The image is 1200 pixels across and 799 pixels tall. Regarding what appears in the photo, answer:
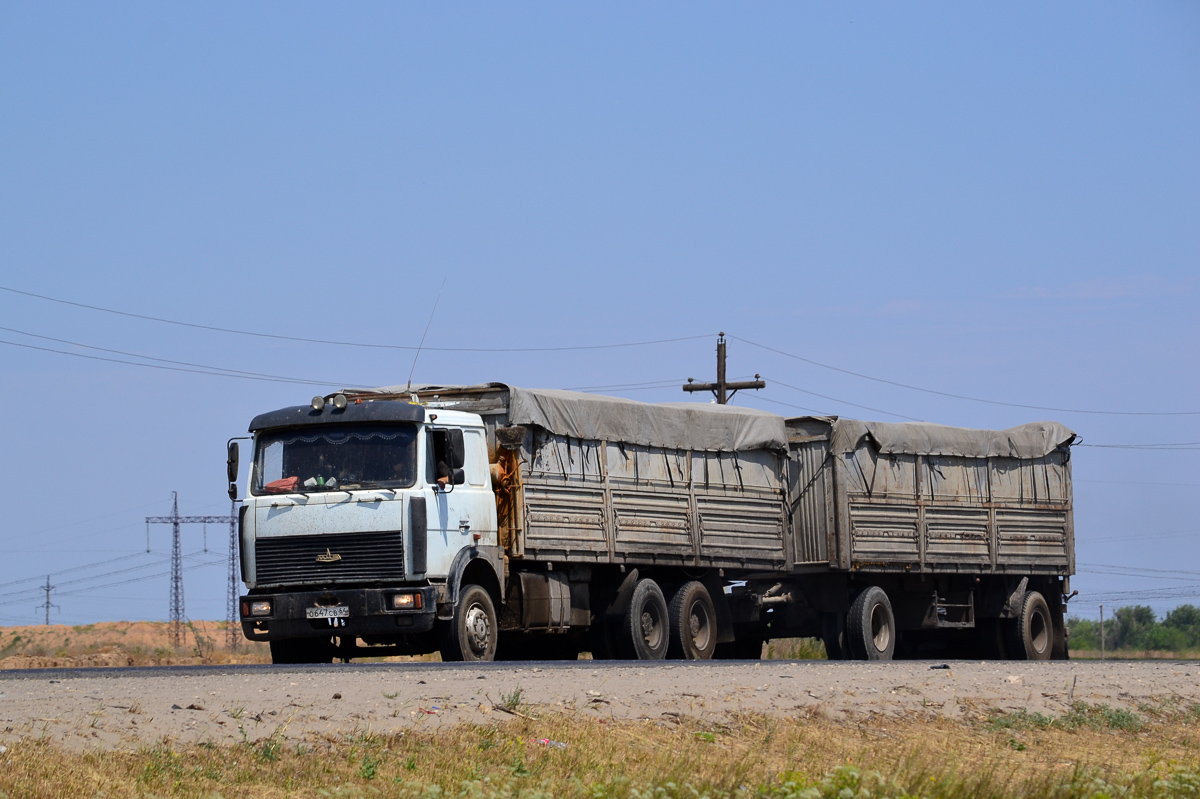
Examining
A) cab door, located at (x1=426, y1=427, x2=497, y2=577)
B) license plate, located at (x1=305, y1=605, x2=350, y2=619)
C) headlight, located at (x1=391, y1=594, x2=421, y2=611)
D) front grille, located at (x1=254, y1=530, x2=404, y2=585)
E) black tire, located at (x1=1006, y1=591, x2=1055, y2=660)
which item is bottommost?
black tire, located at (x1=1006, y1=591, x2=1055, y2=660)

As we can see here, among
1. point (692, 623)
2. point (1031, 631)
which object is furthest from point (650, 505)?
point (1031, 631)

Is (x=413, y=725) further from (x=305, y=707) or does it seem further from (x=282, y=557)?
(x=282, y=557)

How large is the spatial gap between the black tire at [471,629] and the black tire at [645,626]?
2323 millimetres

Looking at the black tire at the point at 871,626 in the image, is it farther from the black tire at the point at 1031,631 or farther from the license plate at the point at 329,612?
the license plate at the point at 329,612

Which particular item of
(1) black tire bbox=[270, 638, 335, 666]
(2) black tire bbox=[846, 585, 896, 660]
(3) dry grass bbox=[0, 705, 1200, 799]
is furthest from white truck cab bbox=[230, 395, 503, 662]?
(2) black tire bbox=[846, 585, 896, 660]

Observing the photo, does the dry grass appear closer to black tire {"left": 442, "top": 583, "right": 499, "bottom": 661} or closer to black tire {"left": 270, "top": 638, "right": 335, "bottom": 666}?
black tire {"left": 442, "top": 583, "right": 499, "bottom": 661}

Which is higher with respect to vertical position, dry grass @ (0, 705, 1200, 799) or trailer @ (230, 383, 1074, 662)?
trailer @ (230, 383, 1074, 662)

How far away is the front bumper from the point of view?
17000mm

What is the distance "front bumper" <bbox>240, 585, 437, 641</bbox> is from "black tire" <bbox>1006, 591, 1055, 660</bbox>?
12.5m

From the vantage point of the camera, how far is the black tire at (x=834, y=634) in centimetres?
2291

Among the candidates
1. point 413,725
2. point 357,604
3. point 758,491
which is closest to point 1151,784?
point 413,725

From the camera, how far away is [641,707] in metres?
12.2

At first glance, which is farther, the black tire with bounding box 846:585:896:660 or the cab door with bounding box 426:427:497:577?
the black tire with bounding box 846:585:896:660

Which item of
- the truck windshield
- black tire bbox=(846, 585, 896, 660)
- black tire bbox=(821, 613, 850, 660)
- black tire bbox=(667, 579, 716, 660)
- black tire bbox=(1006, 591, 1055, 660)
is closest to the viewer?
the truck windshield
